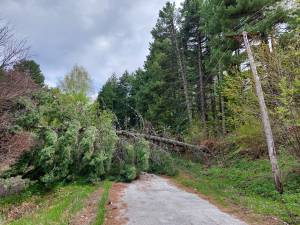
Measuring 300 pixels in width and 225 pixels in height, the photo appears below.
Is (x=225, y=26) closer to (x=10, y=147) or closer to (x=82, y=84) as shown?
(x=10, y=147)

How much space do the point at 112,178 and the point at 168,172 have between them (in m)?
3.41

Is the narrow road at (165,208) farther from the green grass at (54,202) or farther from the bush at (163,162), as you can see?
the bush at (163,162)

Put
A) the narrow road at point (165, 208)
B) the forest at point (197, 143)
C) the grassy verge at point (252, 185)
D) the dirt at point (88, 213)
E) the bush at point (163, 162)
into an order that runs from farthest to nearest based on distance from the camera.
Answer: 1. the bush at point (163, 162)
2. the forest at point (197, 143)
3. the grassy verge at point (252, 185)
4. the dirt at point (88, 213)
5. the narrow road at point (165, 208)

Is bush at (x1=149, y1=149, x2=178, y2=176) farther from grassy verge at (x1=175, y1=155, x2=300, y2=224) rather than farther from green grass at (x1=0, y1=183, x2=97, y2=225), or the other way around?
green grass at (x1=0, y1=183, x2=97, y2=225)

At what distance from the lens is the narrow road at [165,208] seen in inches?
294

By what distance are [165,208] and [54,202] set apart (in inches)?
165

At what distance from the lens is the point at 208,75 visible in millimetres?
30109

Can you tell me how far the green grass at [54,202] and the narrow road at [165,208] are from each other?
126 cm

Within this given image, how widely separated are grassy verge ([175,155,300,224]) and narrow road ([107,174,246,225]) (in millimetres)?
924

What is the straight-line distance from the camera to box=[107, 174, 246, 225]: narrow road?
7.47m

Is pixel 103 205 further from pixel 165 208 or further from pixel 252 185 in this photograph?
pixel 252 185

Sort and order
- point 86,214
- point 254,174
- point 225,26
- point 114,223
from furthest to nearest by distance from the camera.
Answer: point 225,26 → point 254,174 → point 86,214 → point 114,223

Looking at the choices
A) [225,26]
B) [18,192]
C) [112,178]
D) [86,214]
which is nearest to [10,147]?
[18,192]

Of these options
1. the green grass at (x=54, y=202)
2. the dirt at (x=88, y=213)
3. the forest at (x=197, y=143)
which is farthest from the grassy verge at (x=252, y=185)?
the green grass at (x=54, y=202)
